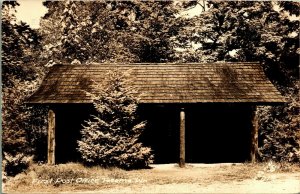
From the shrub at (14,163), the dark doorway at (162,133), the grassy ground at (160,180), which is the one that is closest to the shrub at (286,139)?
the grassy ground at (160,180)

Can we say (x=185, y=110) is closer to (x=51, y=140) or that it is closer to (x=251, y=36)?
(x=51, y=140)

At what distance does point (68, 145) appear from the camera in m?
19.3

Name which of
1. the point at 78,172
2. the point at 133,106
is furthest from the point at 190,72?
the point at 78,172

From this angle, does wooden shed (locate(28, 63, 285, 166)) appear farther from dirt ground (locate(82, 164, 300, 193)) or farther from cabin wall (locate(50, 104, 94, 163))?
dirt ground (locate(82, 164, 300, 193))

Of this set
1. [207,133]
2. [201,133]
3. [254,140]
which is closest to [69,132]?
[201,133]

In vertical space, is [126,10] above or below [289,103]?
above

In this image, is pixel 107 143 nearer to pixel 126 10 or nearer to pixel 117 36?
pixel 117 36

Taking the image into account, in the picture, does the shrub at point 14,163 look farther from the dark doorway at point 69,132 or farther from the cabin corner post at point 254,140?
the cabin corner post at point 254,140

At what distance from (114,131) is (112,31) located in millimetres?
20151

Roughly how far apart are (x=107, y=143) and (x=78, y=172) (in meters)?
2.01

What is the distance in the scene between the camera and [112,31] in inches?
1391

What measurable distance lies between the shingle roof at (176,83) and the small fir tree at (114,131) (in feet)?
3.74

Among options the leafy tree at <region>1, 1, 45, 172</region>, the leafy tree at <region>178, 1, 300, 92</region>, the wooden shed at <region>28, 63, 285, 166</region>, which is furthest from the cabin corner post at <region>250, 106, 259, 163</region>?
the leafy tree at <region>1, 1, 45, 172</region>

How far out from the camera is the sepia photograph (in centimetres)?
1466
